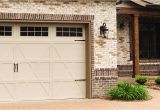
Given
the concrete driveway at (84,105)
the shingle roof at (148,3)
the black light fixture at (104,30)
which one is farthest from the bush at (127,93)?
the shingle roof at (148,3)

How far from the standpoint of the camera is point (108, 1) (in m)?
16.8

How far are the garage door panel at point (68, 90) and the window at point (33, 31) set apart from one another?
1787mm

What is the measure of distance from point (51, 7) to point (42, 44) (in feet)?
4.24

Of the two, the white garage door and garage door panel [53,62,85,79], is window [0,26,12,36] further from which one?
garage door panel [53,62,85,79]

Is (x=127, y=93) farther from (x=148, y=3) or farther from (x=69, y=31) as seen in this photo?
(x=148, y=3)

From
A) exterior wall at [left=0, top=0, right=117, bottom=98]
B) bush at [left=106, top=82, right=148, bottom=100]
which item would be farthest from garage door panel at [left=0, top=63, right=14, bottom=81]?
bush at [left=106, top=82, right=148, bottom=100]

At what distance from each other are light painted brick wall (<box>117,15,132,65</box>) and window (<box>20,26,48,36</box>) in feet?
31.1

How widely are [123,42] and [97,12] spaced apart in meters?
9.09

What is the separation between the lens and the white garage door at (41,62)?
1614 cm

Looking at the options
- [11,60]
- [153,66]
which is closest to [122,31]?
[153,66]

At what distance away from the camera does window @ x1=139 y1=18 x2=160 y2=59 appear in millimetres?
26328

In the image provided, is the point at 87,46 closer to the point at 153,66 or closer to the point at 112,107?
the point at 112,107

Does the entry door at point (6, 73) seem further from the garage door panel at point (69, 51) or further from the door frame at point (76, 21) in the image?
the garage door panel at point (69, 51)

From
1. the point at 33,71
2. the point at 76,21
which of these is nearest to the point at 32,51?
the point at 33,71
